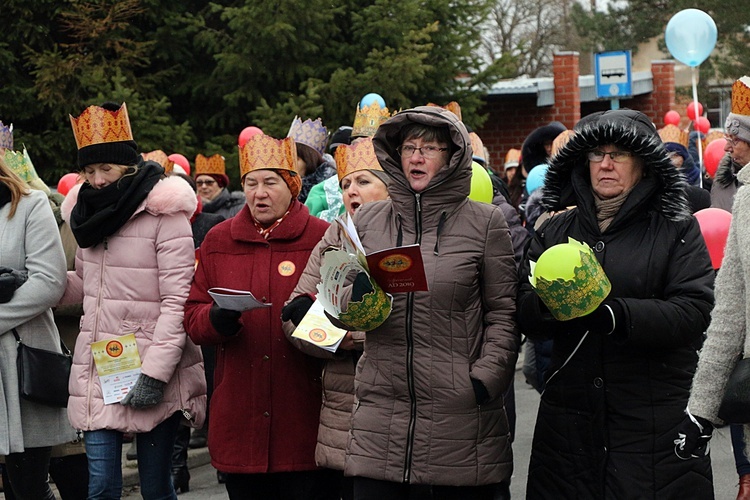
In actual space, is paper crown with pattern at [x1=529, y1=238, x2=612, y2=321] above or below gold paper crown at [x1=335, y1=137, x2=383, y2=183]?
below

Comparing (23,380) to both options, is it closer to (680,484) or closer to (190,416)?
(190,416)

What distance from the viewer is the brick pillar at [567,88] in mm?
18922

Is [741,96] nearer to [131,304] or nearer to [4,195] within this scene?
[131,304]

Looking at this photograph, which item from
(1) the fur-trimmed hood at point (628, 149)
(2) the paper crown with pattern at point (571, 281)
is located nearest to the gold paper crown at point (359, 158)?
(1) the fur-trimmed hood at point (628, 149)

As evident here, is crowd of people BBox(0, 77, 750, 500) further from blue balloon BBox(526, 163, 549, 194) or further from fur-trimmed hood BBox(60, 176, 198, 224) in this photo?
blue balloon BBox(526, 163, 549, 194)

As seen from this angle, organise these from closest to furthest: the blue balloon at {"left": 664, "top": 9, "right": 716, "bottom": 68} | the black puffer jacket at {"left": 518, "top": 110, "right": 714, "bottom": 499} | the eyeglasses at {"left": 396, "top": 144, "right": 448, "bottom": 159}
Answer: the black puffer jacket at {"left": 518, "top": 110, "right": 714, "bottom": 499} < the eyeglasses at {"left": 396, "top": 144, "right": 448, "bottom": 159} < the blue balloon at {"left": 664, "top": 9, "right": 716, "bottom": 68}

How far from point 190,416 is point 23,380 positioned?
814mm

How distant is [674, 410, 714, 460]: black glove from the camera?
12.1 ft

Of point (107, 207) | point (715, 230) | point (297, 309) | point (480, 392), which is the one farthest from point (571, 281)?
point (715, 230)

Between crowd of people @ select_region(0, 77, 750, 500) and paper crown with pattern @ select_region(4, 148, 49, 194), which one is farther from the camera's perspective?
paper crown with pattern @ select_region(4, 148, 49, 194)

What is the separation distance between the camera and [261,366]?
505cm

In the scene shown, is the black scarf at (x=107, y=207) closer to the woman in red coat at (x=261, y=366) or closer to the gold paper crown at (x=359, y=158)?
the woman in red coat at (x=261, y=366)

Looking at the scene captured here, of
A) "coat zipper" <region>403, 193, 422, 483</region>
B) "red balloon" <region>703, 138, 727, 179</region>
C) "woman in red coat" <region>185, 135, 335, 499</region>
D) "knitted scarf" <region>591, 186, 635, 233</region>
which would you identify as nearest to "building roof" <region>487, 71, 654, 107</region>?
"red balloon" <region>703, 138, 727, 179</region>

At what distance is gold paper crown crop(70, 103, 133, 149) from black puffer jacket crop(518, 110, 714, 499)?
222 cm
